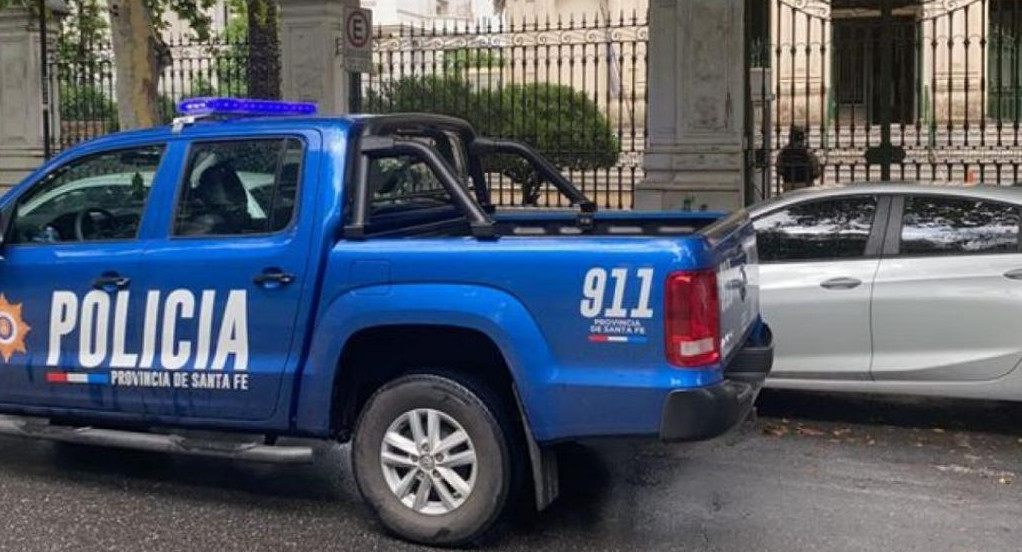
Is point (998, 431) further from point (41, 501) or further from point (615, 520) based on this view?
point (41, 501)

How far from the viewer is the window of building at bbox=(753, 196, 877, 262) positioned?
7137mm

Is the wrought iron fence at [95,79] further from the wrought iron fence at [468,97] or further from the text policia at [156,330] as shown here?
the text policia at [156,330]

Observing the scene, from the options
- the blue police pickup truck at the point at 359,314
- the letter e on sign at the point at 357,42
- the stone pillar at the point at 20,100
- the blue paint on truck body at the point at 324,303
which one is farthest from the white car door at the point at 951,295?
A: the stone pillar at the point at 20,100

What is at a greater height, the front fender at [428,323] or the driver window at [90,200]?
the driver window at [90,200]

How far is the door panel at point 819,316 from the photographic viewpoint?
6918 millimetres

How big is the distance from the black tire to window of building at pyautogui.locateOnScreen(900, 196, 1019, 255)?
323cm

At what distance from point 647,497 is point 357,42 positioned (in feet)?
20.9

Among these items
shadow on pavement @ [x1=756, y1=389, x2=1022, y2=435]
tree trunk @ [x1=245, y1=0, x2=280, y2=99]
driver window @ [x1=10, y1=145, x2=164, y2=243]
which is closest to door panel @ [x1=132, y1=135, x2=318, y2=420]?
driver window @ [x1=10, y1=145, x2=164, y2=243]

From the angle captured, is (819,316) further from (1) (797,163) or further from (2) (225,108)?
(1) (797,163)

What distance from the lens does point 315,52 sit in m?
14.2

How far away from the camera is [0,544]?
5.17m

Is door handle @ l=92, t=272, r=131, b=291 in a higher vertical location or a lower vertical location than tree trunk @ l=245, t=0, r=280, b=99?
lower

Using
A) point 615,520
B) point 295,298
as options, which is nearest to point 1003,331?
point 615,520

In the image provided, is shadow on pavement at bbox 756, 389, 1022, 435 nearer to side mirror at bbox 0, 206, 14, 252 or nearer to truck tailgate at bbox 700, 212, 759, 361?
truck tailgate at bbox 700, 212, 759, 361
